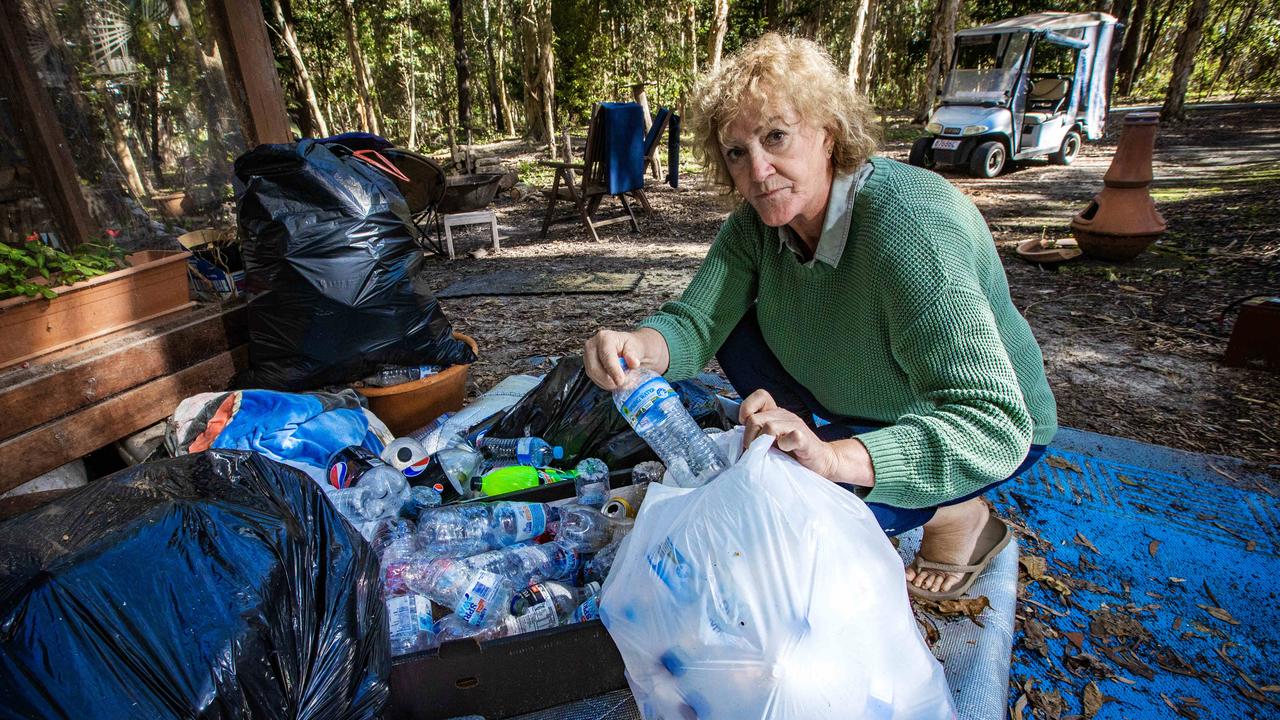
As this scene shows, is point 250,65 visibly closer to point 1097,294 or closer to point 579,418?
point 579,418

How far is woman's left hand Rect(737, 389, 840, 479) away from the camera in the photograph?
1.23 m

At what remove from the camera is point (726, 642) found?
108 cm

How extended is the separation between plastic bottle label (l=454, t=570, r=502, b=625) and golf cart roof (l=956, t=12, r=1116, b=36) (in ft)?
40.5

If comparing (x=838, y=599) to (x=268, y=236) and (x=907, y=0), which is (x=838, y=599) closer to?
(x=268, y=236)

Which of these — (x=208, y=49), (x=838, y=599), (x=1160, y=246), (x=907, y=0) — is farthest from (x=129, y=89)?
(x=907, y=0)

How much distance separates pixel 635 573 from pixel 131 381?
2.51m

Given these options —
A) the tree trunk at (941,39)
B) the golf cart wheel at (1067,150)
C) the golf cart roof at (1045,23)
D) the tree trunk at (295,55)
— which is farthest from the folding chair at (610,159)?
the tree trunk at (941,39)

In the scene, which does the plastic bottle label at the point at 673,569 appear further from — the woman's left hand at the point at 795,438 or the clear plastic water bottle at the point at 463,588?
the clear plastic water bottle at the point at 463,588

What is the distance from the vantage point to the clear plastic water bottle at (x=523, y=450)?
2539 millimetres

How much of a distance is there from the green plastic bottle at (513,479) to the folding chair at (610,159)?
5.16 metres

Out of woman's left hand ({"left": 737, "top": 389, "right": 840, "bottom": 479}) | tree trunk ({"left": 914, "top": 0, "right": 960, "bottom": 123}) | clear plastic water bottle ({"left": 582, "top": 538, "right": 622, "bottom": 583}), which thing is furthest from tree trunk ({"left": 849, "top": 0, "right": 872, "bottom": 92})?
woman's left hand ({"left": 737, "top": 389, "right": 840, "bottom": 479})

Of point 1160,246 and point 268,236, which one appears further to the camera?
point 1160,246

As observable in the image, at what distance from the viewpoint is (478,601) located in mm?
1624

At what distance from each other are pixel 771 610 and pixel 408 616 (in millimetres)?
998
